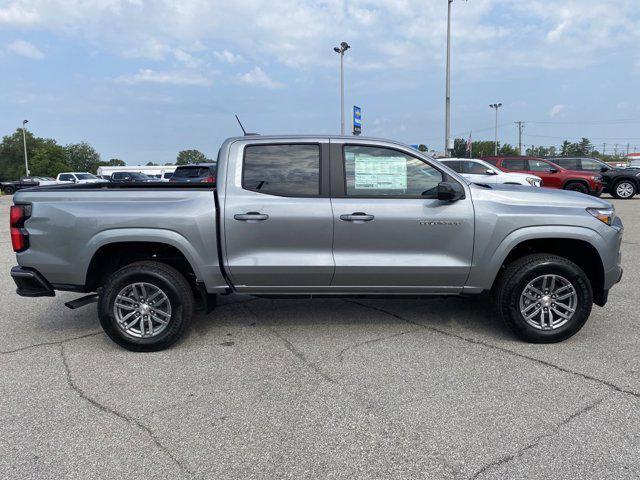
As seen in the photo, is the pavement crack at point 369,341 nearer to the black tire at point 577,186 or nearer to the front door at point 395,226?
the front door at point 395,226

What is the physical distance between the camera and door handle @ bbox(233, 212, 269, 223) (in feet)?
13.8

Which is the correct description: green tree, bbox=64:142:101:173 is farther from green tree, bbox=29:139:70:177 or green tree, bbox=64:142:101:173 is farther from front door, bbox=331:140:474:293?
front door, bbox=331:140:474:293

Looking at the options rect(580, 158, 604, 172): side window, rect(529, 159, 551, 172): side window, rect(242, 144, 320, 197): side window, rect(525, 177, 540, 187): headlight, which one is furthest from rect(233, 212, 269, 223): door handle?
rect(580, 158, 604, 172): side window

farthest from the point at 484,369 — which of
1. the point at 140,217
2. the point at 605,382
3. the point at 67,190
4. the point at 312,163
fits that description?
the point at 67,190

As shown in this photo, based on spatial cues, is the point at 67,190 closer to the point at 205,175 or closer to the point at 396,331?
the point at 396,331

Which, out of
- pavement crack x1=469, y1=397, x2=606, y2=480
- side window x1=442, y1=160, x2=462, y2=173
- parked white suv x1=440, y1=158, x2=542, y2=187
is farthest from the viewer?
side window x1=442, y1=160, x2=462, y2=173

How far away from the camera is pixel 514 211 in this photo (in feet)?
13.9

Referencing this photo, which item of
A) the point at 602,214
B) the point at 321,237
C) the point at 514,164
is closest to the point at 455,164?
the point at 514,164

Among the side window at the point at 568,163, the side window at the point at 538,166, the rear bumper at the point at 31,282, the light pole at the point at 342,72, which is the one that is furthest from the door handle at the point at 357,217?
the light pole at the point at 342,72

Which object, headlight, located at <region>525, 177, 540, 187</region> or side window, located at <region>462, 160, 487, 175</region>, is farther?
side window, located at <region>462, 160, 487, 175</region>

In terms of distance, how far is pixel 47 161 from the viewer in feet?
315

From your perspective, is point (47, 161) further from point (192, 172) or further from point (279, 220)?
point (279, 220)

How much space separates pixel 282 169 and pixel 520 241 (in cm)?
213

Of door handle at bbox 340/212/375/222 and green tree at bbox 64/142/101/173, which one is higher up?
green tree at bbox 64/142/101/173
